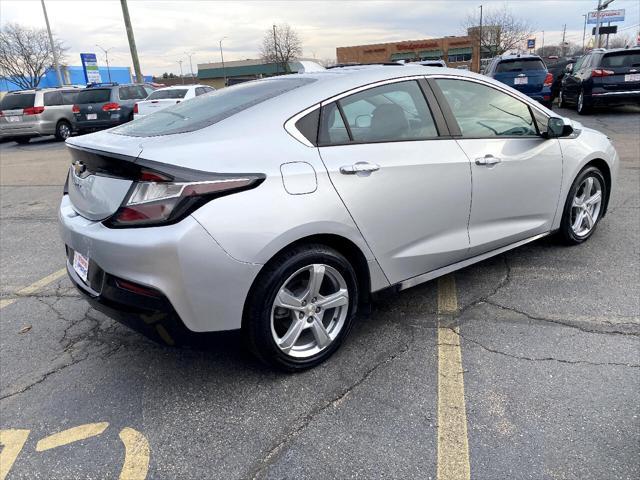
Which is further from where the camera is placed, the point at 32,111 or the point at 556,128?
the point at 32,111

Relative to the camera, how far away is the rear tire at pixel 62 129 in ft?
55.9

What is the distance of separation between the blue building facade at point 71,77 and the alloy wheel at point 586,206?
5213 centimetres

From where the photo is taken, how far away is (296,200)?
2498 millimetres

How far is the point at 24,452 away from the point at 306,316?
1446 millimetres

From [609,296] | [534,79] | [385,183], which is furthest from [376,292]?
[534,79]

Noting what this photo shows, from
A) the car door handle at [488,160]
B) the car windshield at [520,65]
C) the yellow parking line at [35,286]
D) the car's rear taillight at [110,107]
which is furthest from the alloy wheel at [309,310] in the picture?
the car's rear taillight at [110,107]

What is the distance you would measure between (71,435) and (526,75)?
14182 mm

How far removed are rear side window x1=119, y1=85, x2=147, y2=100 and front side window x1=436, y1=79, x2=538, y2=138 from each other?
1557 cm

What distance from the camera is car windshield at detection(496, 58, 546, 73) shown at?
13953 mm

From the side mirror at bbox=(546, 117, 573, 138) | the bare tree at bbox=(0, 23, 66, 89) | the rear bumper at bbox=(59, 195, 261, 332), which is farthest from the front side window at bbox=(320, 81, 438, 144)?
the bare tree at bbox=(0, 23, 66, 89)

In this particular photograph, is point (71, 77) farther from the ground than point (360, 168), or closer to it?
farther from the ground

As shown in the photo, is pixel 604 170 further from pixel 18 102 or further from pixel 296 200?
pixel 18 102

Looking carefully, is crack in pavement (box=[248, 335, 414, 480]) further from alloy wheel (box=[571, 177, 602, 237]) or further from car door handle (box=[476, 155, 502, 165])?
alloy wheel (box=[571, 177, 602, 237])

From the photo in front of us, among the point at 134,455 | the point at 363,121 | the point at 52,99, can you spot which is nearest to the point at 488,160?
the point at 363,121
